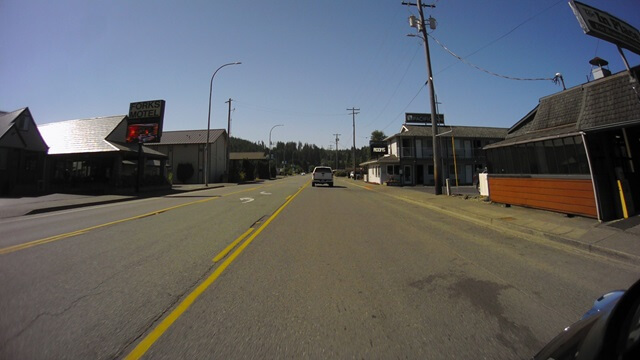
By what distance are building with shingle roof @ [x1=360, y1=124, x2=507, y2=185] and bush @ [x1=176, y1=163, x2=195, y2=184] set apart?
25.8 meters

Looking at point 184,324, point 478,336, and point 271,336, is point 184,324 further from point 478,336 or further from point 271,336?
point 478,336

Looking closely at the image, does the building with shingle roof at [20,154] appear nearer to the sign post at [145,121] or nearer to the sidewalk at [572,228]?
the sign post at [145,121]

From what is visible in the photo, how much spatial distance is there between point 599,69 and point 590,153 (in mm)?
5125

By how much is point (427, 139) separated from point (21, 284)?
4180 cm

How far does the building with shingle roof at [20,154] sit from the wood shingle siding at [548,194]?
99.1ft

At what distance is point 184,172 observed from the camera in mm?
45562

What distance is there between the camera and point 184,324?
11.3ft

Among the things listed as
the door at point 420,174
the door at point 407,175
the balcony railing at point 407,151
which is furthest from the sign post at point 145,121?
the door at point 420,174

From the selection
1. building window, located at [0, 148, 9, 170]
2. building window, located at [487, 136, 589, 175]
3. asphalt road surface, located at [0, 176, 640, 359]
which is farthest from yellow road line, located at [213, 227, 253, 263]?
building window, located at [0, 148, 9, 170]

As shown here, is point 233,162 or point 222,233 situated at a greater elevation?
point 233,162

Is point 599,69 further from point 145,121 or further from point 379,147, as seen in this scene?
point 379,147

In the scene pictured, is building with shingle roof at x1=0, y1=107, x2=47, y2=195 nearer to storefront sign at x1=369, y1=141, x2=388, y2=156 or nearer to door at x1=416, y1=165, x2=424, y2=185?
door at x1=416, y1=165, x2=424, y2=185

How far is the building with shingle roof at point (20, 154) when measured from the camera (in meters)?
22.9

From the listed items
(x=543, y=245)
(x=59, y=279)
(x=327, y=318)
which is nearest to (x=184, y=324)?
(x=327, y=318)
